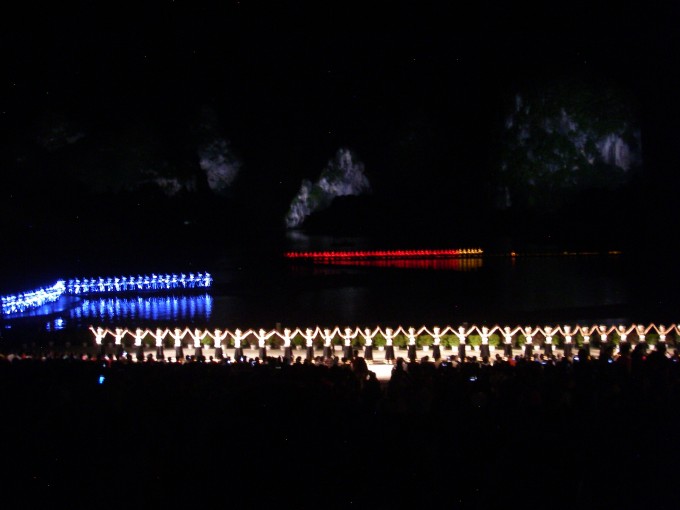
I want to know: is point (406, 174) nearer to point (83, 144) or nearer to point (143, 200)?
point (143, 200)

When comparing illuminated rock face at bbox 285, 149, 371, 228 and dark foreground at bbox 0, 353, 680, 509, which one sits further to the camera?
illuminated rock face at bbox 285, 149, 371, 228

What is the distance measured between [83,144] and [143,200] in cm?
794

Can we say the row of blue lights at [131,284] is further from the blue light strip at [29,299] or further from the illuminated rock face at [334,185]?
the illuminated rock face at [334,185]

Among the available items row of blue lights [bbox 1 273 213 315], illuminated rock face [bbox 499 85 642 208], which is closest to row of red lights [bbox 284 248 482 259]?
row of blue lights [bbox 1 273 213 315]

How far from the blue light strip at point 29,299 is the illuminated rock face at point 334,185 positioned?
47.8 m

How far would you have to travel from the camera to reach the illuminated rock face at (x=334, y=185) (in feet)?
249

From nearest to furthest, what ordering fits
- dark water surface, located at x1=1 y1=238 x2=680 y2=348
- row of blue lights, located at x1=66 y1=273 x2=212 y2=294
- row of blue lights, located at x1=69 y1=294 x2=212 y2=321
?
dark water surface, located at x1=1 y1=238 x2=680 y2=348 < row of blue lights, located at x1=69 y1=294 x2=212 y2=321 < row of blue lights, located at x1=66 y1=273 x2=212 y2=294

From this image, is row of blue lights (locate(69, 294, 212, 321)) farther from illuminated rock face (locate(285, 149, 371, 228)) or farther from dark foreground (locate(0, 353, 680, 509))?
illuminated rock face (locate(285, 149, 371, 228))

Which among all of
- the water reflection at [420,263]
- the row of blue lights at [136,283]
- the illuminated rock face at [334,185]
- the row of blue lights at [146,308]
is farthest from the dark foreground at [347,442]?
the illuminated rock face at [334,185]

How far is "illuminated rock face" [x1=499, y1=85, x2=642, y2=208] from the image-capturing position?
202 ft

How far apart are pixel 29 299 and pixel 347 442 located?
79.9 feet

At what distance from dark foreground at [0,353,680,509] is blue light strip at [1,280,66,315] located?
62.0ft

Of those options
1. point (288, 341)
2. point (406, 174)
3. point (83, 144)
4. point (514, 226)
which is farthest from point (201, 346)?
point (406, 174)

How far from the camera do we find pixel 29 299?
27.5m
